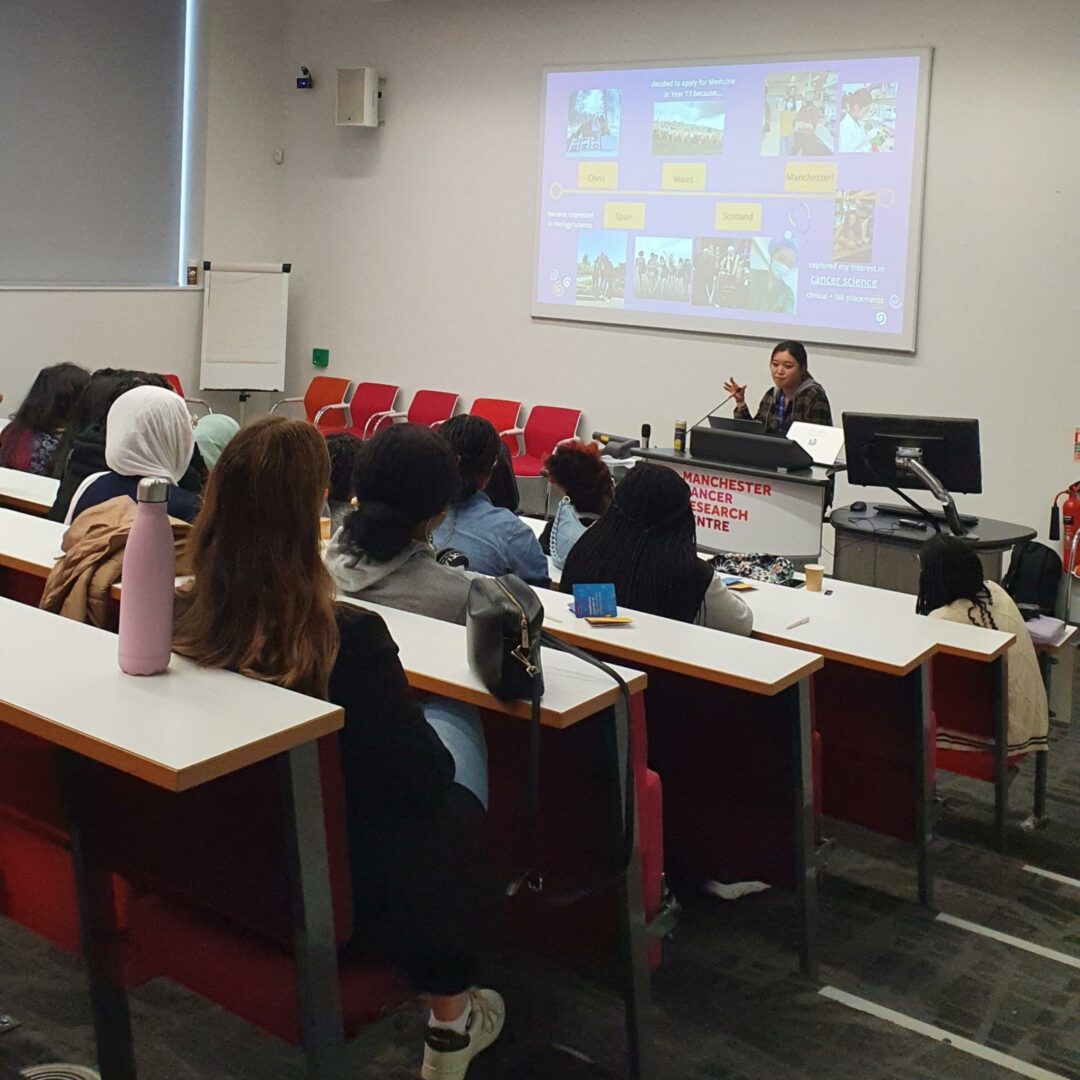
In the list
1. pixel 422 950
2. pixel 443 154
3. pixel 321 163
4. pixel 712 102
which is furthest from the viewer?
pixel 321 163

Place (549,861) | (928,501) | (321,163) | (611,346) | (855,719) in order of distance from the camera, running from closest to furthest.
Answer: (549,861) < (855,719) < (928,501) < (611,346) < (321,163)

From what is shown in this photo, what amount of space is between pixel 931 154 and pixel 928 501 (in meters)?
1.71

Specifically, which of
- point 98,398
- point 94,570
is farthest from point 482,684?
point 98,398

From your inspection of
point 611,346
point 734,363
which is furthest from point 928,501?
point 611,346

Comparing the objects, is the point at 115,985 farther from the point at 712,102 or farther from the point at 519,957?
the point at 712,102

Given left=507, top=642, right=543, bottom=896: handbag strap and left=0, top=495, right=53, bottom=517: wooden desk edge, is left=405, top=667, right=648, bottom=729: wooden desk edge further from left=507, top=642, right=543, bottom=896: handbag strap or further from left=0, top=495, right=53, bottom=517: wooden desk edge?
left=0, top=495, right=53, bottom=517: wooden desk edge

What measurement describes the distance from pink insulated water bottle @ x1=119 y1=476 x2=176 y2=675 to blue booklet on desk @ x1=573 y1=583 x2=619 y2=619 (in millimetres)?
1086

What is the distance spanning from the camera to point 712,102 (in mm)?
6988

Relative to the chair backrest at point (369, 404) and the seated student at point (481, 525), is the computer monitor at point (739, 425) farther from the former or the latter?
the chair backrest at point (369, 404)

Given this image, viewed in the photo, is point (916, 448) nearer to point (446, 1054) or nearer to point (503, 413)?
point (446, 1054)

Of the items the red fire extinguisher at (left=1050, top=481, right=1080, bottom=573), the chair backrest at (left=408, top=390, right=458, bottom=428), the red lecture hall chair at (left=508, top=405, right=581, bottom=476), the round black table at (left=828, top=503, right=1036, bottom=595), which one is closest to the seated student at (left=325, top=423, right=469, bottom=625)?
the round black table at (left=828, top=503, right=1036, bottom=595)

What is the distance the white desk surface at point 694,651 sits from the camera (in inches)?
94.8

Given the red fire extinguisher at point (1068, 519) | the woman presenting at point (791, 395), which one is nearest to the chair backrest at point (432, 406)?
the woman presenting at point (791, 395)

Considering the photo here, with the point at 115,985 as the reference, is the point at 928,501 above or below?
above
